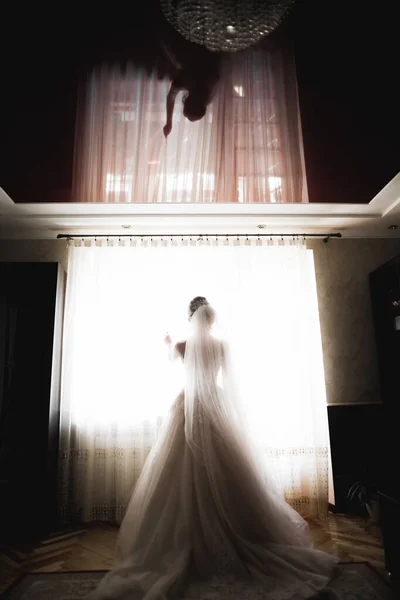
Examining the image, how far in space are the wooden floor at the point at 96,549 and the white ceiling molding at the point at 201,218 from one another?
8.91ft

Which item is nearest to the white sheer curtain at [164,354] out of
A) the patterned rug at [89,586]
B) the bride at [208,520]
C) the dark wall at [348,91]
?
the bride at [208,520]

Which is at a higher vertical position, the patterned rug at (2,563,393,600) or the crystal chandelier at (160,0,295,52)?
the crystal chandelier at (160,0,295,52)

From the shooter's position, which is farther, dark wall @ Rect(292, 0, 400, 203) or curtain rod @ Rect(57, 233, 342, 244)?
curtain rod @ Rect(57, 233, 342, 244)

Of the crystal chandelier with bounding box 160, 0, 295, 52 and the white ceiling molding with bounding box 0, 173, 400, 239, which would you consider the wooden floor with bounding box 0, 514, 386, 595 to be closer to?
the white ceiling molding with bounding box 0, 173, 400, 239

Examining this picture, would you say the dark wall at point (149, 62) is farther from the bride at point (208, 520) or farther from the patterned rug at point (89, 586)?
the patterned rug at point (89, 586)

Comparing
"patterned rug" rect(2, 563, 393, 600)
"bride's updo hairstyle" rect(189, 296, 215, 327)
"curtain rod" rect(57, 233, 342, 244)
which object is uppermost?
"curtain rod" rect(57, 233, 342, 244)

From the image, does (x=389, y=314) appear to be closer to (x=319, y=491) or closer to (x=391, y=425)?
(x=391, y=425)

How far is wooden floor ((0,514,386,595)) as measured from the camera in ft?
8.05

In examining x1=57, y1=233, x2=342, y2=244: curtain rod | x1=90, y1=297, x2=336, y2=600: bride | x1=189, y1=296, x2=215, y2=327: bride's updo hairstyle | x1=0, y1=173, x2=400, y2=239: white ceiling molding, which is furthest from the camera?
x1=57, y1=233, x2=342, y2=244: curtain rod

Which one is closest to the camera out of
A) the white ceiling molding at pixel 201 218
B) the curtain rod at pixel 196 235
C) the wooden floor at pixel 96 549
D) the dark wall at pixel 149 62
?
the dark wall at pixel 149 62

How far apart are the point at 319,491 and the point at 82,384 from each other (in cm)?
Result: 238

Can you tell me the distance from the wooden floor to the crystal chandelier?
3.07m

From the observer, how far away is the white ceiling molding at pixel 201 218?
3.41 metres

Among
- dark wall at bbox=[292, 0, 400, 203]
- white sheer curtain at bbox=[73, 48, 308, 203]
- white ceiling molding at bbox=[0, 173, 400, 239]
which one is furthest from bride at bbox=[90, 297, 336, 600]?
dark wall at bbox=[292, 0, 400, 203]
